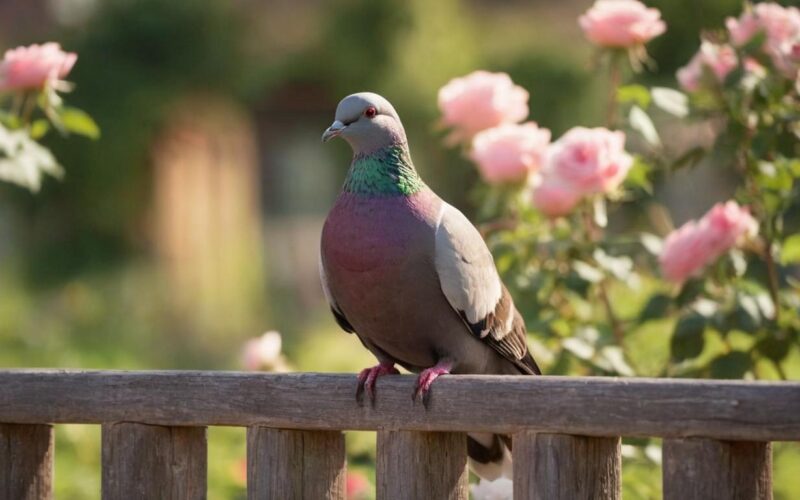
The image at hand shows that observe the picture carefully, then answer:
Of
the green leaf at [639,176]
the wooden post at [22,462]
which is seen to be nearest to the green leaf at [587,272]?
the green leaf at [639,176]

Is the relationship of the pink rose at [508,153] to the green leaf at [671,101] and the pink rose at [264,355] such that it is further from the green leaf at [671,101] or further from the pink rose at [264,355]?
the pink rose at [264,355]

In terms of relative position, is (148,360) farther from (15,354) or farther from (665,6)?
(665,6)

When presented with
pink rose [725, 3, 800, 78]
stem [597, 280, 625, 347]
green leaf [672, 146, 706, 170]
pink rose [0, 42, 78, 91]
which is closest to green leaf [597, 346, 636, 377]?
stem [597, 280, 625, 347]

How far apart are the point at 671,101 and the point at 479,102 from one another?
0.50 meters

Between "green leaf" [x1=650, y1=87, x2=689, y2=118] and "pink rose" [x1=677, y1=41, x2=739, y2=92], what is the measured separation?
4cm

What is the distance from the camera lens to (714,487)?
1.59 metres

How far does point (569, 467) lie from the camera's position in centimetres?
168

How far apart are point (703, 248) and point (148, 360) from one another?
13.9 ft

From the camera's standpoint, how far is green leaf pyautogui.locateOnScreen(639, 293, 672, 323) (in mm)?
2791

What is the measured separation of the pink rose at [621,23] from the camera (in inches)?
116

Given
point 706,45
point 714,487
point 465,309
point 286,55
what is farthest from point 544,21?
point 714,487

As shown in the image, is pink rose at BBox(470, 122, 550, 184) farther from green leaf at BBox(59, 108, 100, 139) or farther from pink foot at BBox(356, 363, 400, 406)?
pink foot at BBox(356, 363, 400, 406)

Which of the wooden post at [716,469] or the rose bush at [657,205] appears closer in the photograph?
the wooden post at [716,469]

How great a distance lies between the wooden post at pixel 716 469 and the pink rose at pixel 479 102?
5.31 feet
